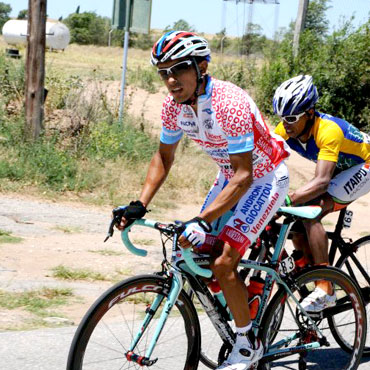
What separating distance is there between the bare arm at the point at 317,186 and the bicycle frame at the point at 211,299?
12.9 inches

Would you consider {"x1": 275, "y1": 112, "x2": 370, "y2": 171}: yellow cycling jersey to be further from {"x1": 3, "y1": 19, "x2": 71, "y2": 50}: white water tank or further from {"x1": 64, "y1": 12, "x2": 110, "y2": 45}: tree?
{"x1": 64, "y1": 12, "x2": 110, "y2": 45}: tree

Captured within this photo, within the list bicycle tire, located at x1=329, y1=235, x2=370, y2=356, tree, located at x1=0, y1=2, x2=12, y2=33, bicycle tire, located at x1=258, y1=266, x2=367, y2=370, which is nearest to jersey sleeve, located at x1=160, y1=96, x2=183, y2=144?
bicycle tire, located at x1=258, y1=266, x2=367, y2=370

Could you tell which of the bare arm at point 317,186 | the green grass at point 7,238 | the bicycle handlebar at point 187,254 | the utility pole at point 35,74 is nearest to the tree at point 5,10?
the utility pole at point 35,74

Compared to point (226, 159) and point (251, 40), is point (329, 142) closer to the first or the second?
point (226, 159)

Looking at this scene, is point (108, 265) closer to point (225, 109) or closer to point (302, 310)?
point (302, 310)

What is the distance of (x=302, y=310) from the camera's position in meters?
4.59

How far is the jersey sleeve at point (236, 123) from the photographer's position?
12.6 feet

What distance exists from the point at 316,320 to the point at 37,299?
229 cm

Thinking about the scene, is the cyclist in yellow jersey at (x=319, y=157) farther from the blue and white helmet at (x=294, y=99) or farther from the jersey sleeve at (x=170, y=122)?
the jersey sleeve at (x=170, y=122)

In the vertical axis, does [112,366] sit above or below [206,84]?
below

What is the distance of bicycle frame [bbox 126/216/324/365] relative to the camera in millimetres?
3789

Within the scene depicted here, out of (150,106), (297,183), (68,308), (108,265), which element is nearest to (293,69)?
(150,106)

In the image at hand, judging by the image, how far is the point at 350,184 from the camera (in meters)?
5.29

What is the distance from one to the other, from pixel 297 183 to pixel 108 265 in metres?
6.44
